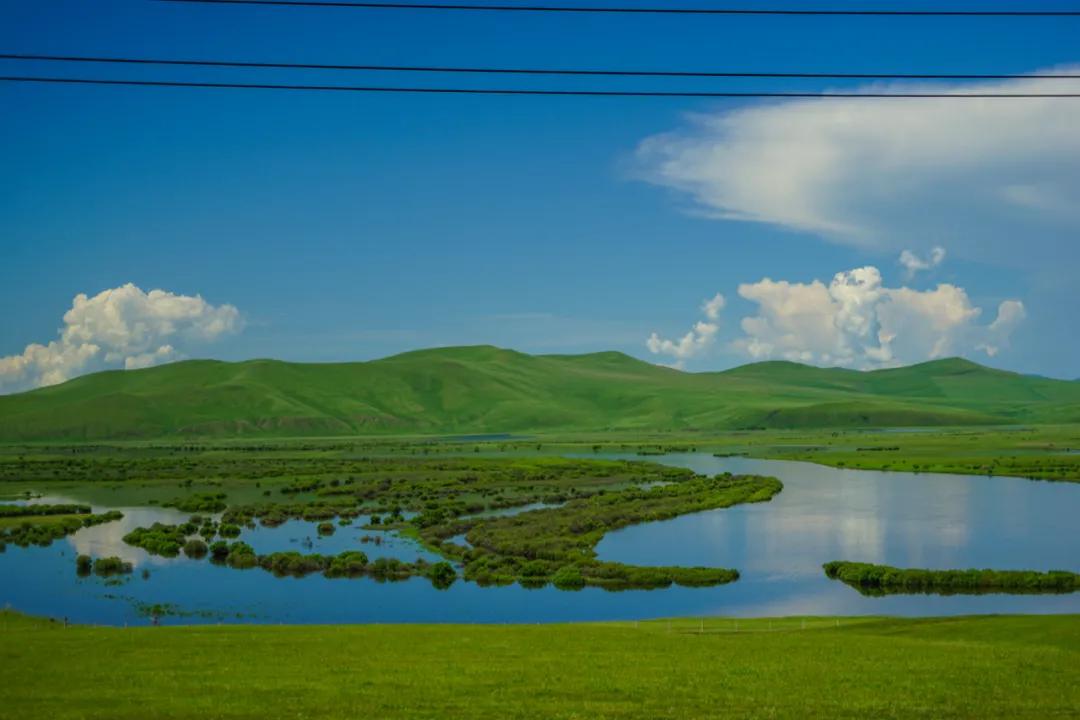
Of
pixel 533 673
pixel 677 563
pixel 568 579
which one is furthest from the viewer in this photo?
pixel 677 563

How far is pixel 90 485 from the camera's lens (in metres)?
134

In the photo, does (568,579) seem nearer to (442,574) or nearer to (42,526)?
(442,574)

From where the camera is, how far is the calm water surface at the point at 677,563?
52312mm

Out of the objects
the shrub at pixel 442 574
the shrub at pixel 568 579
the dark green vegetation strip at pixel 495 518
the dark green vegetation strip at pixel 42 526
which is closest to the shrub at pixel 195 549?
the dark green vegetation strip at pixel 495 518

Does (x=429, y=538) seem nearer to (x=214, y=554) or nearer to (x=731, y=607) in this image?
(x=214, y=554)

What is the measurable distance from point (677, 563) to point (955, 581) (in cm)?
1867

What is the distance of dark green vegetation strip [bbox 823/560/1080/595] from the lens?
56.4 meters

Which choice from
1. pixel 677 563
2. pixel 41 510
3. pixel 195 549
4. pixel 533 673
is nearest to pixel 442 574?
pixel 677 563

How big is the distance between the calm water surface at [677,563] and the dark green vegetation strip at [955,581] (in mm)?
1790

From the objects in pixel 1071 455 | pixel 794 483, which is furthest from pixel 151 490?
pixel 1071 455

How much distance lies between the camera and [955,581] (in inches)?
2280

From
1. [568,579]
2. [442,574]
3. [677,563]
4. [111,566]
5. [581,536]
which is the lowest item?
[111,566]

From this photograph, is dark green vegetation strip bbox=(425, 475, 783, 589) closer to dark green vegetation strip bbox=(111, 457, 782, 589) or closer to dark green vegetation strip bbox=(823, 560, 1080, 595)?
dark green vegetation strip bbox=(111, 457, 782, 589)

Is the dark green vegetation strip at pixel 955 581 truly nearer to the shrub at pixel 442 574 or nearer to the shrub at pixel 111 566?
the shrub at pixel 442 574
